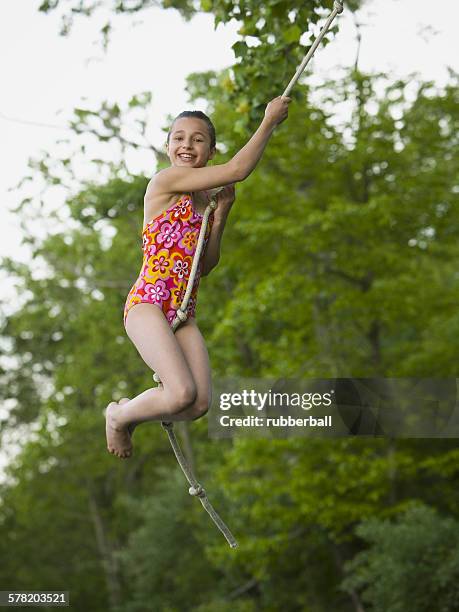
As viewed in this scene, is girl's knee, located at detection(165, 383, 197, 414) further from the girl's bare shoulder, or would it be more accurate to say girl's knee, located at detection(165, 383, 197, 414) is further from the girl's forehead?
the girl's forehead

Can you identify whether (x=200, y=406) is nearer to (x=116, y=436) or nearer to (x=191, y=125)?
(x=116, y=436)

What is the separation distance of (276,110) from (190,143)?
0.31 m

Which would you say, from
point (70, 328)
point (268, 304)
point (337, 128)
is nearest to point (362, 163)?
point (337, 128)

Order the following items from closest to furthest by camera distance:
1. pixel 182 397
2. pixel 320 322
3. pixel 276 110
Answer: pixel 182 397, pixel 276 110, pixel 320 322

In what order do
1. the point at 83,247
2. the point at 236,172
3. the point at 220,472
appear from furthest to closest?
the point at 83,247, the point at 220,472, the point at 236,172

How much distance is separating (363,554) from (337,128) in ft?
→ 17.7

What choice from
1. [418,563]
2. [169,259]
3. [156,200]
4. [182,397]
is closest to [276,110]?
[156,200]

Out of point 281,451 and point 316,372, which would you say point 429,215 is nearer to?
point 316,372

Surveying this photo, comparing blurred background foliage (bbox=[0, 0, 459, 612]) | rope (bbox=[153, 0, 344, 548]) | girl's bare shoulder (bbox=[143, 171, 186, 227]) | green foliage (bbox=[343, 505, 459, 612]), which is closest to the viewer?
rope (bbox=[153, 0, 344, 548])

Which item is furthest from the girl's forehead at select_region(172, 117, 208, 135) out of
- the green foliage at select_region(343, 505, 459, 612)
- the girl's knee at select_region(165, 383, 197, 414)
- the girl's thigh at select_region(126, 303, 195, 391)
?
the green foliage at select_region(343, 505, 459, 612)

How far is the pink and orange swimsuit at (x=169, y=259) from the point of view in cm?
309

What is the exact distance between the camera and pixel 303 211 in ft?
40.3

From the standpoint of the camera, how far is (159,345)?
2967 millimetres

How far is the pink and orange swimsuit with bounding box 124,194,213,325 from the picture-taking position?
3090 mm
